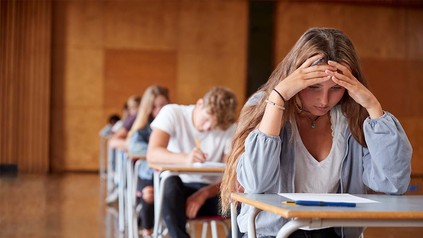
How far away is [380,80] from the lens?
14.2 m

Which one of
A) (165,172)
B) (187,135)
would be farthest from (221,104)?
(165,172)

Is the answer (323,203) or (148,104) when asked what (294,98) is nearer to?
(323,203)

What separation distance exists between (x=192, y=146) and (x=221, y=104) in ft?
1.31

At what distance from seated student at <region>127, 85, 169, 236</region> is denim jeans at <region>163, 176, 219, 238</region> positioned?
46.3 inches

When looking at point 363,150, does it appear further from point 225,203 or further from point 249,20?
point 249,20

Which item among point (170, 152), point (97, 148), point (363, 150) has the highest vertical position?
point (363, 150)

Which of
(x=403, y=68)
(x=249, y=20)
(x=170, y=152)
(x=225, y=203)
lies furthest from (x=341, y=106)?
(x=403, y=68)

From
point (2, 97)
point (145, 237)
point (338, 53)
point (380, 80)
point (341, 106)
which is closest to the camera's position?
point (338, 53)

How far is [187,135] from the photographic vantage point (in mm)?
4555

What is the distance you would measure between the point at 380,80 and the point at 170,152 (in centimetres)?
1047

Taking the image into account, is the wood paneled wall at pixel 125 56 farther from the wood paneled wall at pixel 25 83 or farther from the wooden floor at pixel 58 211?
the wooden floor at pixel 58 211

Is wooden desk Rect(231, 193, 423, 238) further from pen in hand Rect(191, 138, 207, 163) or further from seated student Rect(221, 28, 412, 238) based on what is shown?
pen in hand Rect(191, 138, 207, 163)

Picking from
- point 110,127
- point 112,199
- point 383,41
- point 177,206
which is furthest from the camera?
point 383,41

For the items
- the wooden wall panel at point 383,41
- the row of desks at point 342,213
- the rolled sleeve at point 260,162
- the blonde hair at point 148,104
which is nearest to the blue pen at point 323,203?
the row of desks at point 342,213
